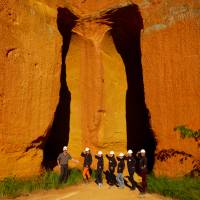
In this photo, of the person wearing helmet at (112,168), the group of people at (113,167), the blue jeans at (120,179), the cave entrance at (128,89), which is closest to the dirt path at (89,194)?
the blue jeans at (120,179)

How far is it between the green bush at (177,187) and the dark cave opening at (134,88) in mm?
3594

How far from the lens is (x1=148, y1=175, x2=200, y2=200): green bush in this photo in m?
8.66

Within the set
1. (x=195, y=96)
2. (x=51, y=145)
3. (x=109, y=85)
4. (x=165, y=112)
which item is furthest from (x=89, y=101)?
(x=195, y=96)

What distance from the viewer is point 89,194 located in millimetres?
9453

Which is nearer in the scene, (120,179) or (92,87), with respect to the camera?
(120,179)

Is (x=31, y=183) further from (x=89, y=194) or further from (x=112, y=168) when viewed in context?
(x=112, y=168)

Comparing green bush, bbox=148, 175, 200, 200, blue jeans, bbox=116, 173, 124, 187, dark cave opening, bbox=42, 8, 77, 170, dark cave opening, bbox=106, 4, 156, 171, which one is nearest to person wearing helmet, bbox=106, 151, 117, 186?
blue jeans, bbox=116, 173, 124, 187

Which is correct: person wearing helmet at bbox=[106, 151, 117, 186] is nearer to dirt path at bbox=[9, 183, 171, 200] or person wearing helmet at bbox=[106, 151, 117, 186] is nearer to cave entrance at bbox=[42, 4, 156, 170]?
dirt path at bbox=[9, 183, 171, 200]

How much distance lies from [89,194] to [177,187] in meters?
2.24

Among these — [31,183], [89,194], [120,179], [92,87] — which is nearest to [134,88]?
[92,87]

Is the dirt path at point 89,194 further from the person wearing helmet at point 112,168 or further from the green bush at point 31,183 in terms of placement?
the person wearing helmet at point 112,168

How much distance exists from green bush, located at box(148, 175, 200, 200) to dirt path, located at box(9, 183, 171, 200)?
0.26m

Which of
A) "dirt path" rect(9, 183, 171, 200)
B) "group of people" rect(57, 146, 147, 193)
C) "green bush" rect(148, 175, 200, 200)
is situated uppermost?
"group of people" rect(57, 146, 147, 193)

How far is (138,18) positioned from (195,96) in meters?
3.80
